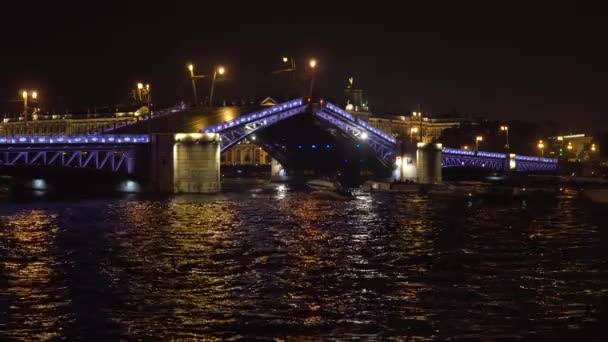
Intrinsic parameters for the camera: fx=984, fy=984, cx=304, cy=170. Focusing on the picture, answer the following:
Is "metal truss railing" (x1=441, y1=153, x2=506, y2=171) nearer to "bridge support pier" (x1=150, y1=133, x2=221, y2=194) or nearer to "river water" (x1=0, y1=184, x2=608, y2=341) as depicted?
"bridge support pier" (x1=150, y1=133, x2=221, y2=194)

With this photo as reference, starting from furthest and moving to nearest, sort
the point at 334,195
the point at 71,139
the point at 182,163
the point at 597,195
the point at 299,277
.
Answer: the point at 182,163 → the point at 597,195 → the point at 334,195 → the point at 71,139 → the point at 299,277

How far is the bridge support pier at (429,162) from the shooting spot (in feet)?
352

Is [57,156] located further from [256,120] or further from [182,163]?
[256,120]

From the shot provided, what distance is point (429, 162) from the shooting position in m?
108

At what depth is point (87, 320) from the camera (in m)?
22.0

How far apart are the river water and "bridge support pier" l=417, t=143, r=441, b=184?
5363 centimetres

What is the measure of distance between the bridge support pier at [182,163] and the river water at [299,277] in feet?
78.5

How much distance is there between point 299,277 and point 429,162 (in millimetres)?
80320

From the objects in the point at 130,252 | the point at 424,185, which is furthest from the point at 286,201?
the point at 130,252

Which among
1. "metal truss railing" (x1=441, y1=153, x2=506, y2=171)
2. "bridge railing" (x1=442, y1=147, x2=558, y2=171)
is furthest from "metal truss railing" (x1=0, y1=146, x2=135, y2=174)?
"metal truss railing" (x1=441, y1=153, x2=506, y2=171)

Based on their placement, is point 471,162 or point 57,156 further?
point 471,162

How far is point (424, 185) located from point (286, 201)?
2001 centimetres

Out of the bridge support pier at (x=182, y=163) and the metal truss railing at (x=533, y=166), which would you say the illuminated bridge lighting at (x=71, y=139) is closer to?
the bridge support pier at (x=182, y=163)

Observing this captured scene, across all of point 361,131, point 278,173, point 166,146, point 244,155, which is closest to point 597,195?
point 361,131
